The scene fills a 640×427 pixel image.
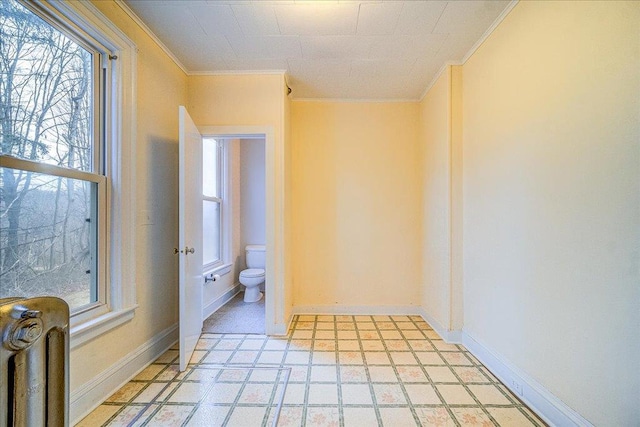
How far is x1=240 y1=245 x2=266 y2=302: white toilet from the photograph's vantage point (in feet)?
11.7

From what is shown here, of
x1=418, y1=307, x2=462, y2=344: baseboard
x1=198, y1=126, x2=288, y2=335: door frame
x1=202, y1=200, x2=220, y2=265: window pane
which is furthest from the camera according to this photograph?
x1=202, y1=200, x2=220, y2=265: window pane

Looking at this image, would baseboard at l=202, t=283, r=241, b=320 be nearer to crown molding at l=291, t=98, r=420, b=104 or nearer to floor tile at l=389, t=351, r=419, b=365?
floor tile at l=389, t=351, r=419, b=365

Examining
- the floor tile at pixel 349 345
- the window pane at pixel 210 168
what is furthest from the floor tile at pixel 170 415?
the window pane at pixel 210 168

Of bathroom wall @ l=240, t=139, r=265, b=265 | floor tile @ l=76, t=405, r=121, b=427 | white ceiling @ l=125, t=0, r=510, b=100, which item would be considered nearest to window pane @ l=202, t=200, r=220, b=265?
bathroom wall @ l=240, t=139, r=265, b=265

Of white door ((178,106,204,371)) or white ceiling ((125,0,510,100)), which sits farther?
white door ((178,106,204,371))

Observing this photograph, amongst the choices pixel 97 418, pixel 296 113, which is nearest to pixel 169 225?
pixel 97 418

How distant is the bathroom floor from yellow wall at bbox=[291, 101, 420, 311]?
0.52m

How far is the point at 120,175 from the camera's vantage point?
1.83 meters

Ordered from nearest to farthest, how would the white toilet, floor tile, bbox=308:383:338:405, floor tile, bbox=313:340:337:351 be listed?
floor tile, bbox=308:383:338:405 → floor tile, bbox=313:340:337:351 → the white toilet

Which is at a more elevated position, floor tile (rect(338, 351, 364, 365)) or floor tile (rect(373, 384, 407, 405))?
floor tile (rect(373, 384, 407, 405))

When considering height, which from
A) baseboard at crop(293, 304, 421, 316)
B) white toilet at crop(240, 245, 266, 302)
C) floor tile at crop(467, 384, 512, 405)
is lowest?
floor tile at crop(467, 384, 512, 405)

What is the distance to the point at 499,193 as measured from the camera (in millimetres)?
1977

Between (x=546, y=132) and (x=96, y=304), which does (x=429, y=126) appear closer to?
(x=546, y=132)

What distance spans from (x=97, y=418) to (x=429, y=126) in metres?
3.36
